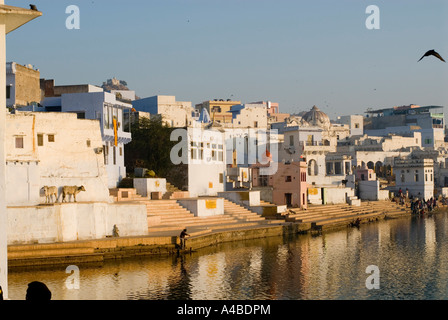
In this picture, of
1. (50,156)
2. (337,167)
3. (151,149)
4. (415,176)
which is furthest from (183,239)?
(415,176)

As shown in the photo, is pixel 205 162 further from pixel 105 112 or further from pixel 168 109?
pixel 168 109

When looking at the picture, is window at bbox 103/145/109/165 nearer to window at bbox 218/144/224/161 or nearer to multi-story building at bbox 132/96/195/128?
window at bbox 218/144/224/161

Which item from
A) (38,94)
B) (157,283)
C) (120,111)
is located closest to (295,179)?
(120,111)

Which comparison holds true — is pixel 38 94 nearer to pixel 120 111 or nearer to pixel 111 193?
pixel 120 111

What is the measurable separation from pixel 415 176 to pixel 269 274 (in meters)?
43.4

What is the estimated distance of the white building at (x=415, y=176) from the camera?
61469 mm

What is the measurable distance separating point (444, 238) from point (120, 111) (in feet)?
64.5

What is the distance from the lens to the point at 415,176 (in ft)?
203

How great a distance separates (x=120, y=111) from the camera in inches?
1356

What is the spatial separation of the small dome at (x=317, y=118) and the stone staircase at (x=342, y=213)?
18.7 meters

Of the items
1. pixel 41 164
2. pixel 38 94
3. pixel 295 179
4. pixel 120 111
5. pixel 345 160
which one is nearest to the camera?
pixel 41 164

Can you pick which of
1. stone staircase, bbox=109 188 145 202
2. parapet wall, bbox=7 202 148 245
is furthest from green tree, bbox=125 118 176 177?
parapet wall, bbox=7 202 148 245

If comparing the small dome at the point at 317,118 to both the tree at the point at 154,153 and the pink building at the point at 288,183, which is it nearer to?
the pink building at the point at 288,183

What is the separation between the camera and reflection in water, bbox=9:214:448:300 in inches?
738
